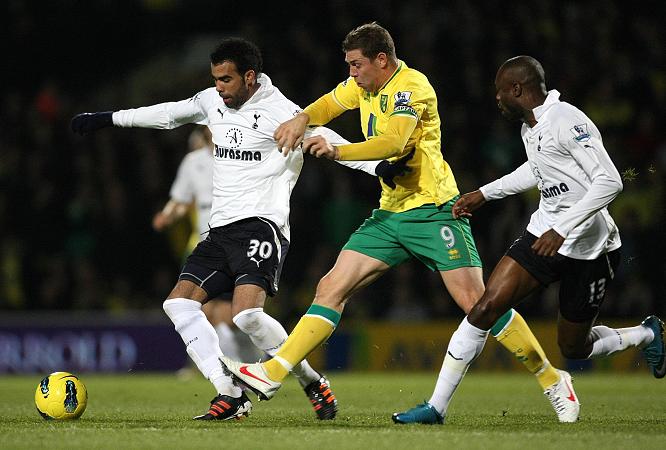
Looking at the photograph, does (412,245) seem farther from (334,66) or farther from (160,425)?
(334,66)

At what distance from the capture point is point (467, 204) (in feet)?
23.8

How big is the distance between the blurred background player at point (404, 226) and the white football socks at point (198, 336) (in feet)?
1.57

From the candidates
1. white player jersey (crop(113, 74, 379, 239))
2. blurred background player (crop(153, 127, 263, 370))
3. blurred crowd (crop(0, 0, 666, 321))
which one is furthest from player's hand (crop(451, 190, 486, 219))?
blurred crowd (crop(0, 0, 666, 321))

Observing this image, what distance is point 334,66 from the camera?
16.8 meters

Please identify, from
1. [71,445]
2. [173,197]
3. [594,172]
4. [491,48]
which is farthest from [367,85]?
[491,48]

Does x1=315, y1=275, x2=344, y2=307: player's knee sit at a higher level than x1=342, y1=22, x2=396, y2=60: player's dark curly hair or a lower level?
lower

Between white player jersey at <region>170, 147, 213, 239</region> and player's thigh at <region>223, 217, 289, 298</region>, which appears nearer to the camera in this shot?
player's thigh at <region>223, 217, 289, 298</region>

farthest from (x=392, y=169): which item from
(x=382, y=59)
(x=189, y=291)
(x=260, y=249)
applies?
(x=189, y=291)

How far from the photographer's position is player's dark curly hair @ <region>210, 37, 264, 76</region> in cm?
740

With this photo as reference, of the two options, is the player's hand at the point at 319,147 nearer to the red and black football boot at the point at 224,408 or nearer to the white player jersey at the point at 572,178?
the white player jersey at the point at 572,178

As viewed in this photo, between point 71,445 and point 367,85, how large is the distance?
292 centimetres

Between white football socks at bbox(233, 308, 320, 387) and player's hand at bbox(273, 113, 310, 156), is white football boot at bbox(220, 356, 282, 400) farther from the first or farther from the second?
player's hand at bbox(273, 113, 310, 156)

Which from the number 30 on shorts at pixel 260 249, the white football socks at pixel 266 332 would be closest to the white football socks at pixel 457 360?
the white football socks at pixel 266 332

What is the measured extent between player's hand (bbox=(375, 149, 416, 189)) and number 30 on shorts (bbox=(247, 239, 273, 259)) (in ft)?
2.71
